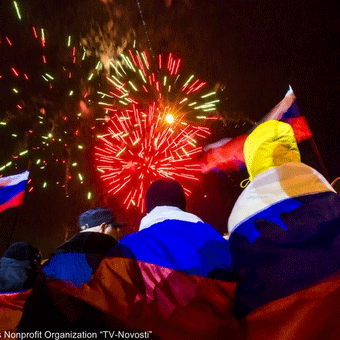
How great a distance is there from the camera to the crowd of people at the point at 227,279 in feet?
5.34

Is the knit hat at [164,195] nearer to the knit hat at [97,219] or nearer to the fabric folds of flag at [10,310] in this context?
the knit hat at [97,219]

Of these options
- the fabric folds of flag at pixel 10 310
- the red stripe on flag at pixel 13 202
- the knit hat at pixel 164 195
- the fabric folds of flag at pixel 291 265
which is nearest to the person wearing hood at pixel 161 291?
the fabric folds of flag at pixel 291 265

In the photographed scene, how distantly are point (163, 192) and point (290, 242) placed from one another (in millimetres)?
1064

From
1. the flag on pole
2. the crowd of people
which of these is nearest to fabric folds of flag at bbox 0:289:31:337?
the crowd of people

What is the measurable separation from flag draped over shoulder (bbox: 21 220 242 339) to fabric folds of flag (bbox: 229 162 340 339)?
0.13 meters

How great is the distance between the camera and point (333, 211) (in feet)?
5.71

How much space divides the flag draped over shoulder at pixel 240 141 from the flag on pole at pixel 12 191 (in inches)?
181

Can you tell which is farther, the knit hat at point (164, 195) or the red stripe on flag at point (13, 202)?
the red stripe on flag at point (13, 202)

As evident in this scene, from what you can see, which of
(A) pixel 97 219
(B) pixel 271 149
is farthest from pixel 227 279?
(A) pixel 97 219

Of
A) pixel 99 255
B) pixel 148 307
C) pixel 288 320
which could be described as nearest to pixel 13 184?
pixel 99 255

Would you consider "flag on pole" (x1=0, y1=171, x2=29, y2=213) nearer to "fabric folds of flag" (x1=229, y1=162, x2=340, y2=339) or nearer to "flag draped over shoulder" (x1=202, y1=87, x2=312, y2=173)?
"flag draped over shoulder" (x1=202, y1=87, x2=312, y2=173)

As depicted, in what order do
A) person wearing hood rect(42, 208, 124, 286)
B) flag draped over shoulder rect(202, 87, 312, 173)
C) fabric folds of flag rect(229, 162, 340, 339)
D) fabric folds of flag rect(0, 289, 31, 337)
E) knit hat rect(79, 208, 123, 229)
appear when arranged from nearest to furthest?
fabric folds of flag rect(229, 162, 340, 339), person wearing hood rect(42, 208, 124, 286), fabric folds of flag rect(0, 289, 31, 337), knit hat rect(79, 208, 123, 229), flag draped over shoulder rect(202, 87, 312, 173)

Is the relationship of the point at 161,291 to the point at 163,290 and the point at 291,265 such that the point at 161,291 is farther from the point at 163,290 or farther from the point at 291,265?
the point at 291,265

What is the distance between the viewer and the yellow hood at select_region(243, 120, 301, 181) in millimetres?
2201
